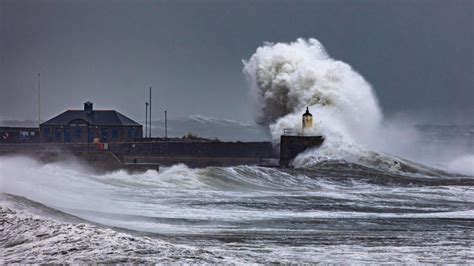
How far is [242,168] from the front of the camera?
2744 centimetres

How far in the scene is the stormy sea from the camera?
11.1m

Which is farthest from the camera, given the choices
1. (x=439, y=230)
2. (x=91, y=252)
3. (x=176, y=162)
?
(x=176, y=162)

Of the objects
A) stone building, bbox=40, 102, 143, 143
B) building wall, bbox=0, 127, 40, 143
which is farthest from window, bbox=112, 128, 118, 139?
building wall, bbox=0, 127, 40, 143

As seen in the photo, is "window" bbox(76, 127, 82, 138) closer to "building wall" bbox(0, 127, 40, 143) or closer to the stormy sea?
"building wall" bbox(0, 127, 40, 143)

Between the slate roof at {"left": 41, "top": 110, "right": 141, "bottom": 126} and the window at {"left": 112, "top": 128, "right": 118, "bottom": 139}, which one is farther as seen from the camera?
the window at {"left": 112, "top": 128, "right": 118, "bottom": 139}

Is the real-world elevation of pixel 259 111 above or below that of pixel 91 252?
above

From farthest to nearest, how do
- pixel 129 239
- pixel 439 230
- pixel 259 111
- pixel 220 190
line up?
pixel 259 111 < pixel 220 190 < pixel 439 230 < pixel 129 239

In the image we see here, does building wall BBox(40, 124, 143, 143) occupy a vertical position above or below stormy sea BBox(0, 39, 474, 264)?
above

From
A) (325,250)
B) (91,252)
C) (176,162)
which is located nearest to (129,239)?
(91,252)

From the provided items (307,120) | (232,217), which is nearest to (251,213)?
(232,217)

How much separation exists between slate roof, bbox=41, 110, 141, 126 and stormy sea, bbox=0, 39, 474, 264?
17.3 metres

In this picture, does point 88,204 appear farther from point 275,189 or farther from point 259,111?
point 259,111

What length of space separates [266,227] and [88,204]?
4.26 meters

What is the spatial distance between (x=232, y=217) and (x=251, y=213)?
897 millimetres
